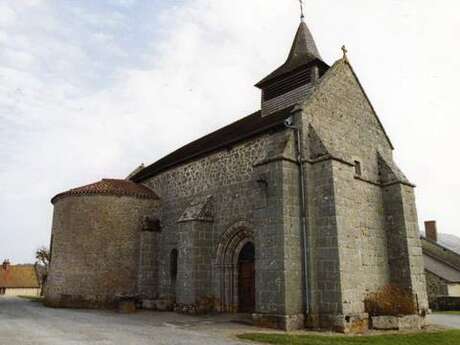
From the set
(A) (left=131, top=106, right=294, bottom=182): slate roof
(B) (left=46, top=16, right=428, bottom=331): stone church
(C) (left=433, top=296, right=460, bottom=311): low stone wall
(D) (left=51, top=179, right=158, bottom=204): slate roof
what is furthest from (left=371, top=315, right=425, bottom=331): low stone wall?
(C) (left=433, top=296, right=460, bottom=311): low stone wall

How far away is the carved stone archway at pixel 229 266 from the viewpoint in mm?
14883

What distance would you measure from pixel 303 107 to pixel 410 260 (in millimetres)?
6494

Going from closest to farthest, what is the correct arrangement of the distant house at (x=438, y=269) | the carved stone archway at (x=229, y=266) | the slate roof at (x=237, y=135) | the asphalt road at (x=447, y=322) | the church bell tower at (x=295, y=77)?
the asphalt road at (x=447, y=322)
the slate roof at (x=237, y=135)
the carved stone archway at (x=229, y=266)
the church bell tower at (x=295, y=77)
the distant house at (x=438, y=269)

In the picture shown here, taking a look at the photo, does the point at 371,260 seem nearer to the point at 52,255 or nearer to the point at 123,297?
the point at 123,297

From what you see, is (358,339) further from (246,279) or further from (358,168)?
(358,168)

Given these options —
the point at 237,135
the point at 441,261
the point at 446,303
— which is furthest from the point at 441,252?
the point at 237,135

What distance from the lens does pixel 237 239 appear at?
49.3ft

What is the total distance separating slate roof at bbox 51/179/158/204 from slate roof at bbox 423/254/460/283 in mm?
20644

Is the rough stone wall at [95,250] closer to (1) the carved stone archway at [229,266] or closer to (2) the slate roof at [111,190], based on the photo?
(2) the slate roof at [111,190]

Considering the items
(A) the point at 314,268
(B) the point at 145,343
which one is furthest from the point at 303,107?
(B) the point at 145,343

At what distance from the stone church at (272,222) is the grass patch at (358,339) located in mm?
1253

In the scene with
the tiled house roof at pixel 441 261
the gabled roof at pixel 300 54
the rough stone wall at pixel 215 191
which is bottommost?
the tiled house roof at pixel 441 261

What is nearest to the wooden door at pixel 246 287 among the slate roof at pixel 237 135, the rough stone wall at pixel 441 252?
the slate roof at pixel 237 135

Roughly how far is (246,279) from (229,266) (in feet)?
2.67
